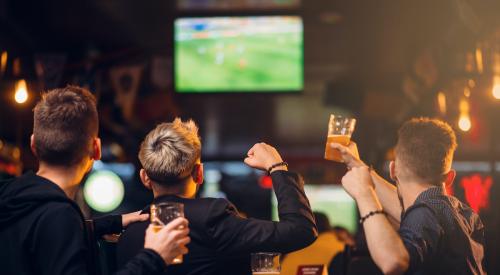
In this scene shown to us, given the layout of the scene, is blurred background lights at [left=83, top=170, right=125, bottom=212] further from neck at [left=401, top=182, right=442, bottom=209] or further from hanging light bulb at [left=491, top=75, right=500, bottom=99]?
neck at [left=401, top=182, right=442, bottom=209]

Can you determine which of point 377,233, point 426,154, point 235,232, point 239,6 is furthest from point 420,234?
point 239,6

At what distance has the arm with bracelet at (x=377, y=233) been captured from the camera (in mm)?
2734

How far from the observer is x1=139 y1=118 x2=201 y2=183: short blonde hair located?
302 cm

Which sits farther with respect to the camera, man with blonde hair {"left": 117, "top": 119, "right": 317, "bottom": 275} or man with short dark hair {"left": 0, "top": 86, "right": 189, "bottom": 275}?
man with blonde hair {"left": 117, "top": 119, "right": 317, "bottom": 275}

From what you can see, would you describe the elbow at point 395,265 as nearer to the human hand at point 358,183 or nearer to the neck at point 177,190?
the human hand at point 358,183

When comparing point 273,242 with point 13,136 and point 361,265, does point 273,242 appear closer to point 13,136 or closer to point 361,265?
Result: point 361,265

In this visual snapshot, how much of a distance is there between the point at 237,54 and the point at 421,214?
14.5 feet

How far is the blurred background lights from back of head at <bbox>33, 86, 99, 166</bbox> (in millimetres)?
15167

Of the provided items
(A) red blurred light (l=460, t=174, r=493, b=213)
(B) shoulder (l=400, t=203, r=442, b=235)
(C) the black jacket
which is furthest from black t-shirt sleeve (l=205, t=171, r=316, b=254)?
(A) red blurred light (l=460, t=174, r=493, b=213)

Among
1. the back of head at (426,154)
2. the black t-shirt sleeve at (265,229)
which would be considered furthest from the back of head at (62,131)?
the back of head at (426,154)

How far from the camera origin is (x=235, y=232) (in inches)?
115

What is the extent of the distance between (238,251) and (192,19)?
4.45m

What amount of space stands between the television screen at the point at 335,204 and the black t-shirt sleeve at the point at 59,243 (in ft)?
42.1

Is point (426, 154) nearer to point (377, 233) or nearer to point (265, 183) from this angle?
point (377, 233)
